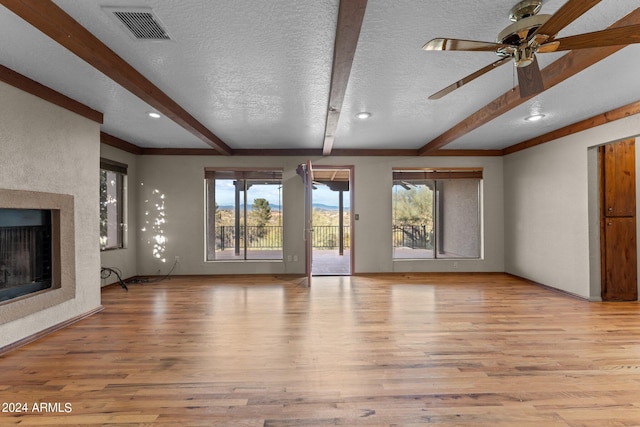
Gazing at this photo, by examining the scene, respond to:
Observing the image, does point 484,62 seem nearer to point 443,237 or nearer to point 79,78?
point 79,78

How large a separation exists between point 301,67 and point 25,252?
126 inches

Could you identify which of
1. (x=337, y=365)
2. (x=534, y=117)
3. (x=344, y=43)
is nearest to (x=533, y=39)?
(x=344, y=43)

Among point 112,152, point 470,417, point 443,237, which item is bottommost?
point 470,417

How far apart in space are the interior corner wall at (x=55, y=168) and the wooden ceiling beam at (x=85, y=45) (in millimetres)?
Answer: 1058

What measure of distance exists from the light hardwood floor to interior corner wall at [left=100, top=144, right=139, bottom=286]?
1.25 meters

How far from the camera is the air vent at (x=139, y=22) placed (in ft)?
6.04

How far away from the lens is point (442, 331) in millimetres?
3100

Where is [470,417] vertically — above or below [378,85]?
below

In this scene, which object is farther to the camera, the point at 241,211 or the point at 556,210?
the point at 241,211

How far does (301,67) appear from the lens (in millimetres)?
2541

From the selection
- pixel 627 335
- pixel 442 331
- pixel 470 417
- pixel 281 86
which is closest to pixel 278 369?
pixel 470 417

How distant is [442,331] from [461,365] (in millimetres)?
695

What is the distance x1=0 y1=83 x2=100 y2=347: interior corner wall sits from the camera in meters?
2.72

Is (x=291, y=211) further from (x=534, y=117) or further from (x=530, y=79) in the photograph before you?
(x=530, y=79)
